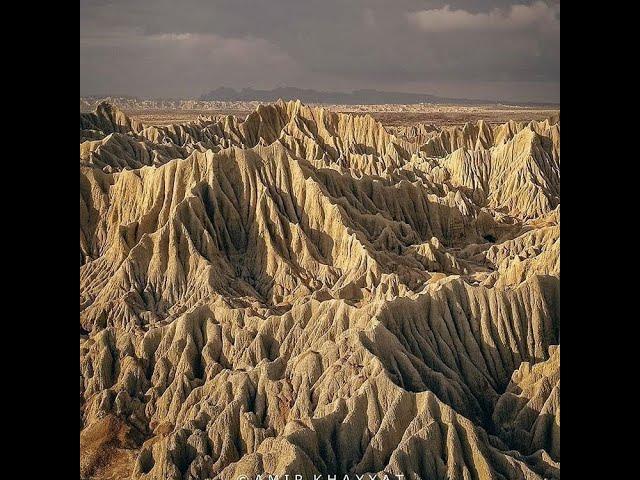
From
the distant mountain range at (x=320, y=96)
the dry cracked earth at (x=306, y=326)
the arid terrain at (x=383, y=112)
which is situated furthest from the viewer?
the arid terrain at (x=383, y=112)

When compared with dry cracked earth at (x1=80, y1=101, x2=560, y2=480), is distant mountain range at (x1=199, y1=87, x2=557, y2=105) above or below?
above

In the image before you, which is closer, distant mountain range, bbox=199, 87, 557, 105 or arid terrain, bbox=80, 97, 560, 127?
distant mountain range, bbox=199, 87, 557, 105

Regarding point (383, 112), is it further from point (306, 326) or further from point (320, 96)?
point (306, 326)

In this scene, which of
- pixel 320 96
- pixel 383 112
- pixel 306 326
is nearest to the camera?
pixel 306 326

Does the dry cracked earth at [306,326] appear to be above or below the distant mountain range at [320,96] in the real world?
below

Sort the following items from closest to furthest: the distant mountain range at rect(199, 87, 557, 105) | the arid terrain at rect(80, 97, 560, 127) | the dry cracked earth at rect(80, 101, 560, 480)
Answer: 1. the dry cracked earth at rect(80, 101, 560, 480)
2. the distant mountain range at rect(199, 87, 557, 105)
3. the arid terrain at rect(80, 97, 560, 127)

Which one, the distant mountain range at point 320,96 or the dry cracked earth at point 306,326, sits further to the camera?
the distant mountain range at point 320,96

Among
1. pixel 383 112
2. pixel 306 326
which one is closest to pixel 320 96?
pixel 306 326

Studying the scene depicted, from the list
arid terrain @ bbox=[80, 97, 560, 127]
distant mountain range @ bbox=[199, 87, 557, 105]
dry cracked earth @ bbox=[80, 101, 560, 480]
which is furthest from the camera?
arid terrain @ bbox=[80, 97, 560, 127]
